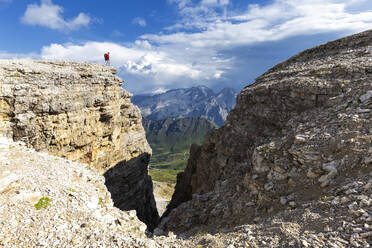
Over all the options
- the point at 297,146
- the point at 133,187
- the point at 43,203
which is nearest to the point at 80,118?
the point at 133,187

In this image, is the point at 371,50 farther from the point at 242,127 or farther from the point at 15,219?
the point at 15,219

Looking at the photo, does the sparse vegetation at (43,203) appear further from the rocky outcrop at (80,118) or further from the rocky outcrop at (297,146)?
the rocky outcrop at (80,118)

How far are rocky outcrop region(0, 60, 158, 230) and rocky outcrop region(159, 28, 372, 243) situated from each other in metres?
25.4

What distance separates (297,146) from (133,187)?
4720 centimetres

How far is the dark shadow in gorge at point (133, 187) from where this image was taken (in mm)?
50713

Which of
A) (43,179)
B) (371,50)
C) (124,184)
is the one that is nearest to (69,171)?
(43,179)

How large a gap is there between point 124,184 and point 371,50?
56.3m

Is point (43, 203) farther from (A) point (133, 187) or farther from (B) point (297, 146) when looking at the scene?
(A) point (133, 187)

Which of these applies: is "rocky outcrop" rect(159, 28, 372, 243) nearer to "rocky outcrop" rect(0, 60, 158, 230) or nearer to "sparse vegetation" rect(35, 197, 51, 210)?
"sparse vegetation" rect(35, 197, 51, 210)

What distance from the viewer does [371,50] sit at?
29312 millimetres

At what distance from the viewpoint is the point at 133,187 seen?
183ft

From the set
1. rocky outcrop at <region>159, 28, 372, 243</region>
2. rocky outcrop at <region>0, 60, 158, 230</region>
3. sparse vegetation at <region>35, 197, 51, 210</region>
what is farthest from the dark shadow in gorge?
sparse vegetation at <region>35, 197, 51, 210</region>

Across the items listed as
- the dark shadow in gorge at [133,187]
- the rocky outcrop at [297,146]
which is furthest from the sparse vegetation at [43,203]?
the dark shadow in gorge at [133,187]

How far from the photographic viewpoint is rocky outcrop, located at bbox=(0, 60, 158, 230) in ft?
106
